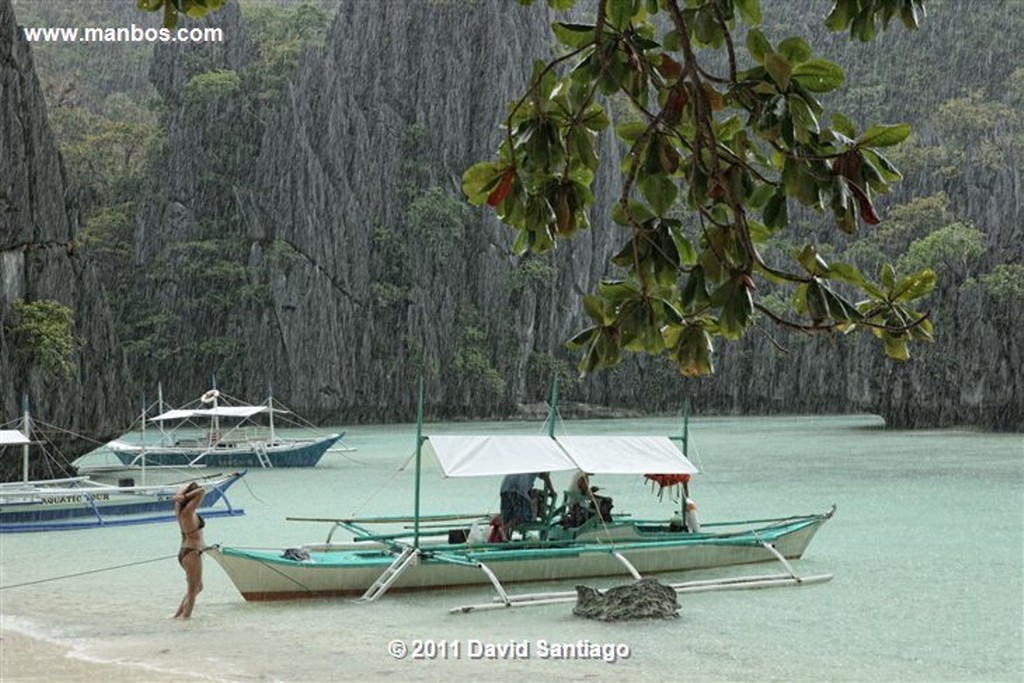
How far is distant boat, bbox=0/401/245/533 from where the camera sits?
1877cm

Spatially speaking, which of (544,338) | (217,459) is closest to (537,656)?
(217,459)

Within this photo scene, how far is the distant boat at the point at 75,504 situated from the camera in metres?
18.8

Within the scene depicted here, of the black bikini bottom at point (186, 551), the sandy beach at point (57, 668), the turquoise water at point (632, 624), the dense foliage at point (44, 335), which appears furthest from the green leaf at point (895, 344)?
the dense foliage at point (44, 335)

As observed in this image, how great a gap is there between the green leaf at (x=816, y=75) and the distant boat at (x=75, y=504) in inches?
696

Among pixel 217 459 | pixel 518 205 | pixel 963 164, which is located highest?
pixel 963 164

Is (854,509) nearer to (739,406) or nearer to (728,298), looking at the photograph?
(728,298)

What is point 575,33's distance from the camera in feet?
7.66

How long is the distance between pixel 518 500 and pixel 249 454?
20.0 meters

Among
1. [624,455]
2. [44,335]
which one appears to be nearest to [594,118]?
[624,455]

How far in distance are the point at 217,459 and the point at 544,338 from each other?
951 inches

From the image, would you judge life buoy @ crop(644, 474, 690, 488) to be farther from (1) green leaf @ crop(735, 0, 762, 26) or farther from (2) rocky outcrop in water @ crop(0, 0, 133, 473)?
(2) rocky outcrop in water @ crop(0, 0, 133, 473)

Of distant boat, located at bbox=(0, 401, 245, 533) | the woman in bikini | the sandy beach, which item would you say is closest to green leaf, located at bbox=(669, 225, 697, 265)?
the sandy beach

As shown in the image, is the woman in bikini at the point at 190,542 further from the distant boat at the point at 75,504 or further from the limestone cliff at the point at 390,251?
the limestone cliff at the point at 390,251

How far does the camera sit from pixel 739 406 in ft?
186
